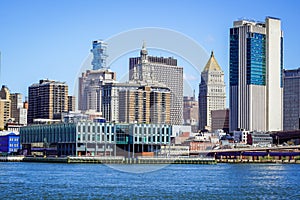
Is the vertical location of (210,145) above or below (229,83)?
below

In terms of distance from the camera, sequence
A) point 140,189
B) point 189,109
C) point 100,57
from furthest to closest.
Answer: point 189,109
point 100,57
point 140,189

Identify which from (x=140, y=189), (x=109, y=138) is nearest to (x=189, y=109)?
(x=109, y=138)

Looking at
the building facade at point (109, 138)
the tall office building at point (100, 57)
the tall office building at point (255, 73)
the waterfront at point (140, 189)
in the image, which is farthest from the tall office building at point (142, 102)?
the waterfront at point (140, 189)

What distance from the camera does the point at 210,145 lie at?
6368 inches

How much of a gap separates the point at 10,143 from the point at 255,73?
240 feet

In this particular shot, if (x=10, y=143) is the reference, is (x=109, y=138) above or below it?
above

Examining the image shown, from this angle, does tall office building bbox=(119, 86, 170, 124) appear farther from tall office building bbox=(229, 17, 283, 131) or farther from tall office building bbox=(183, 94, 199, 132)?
tall office building bbox=(229, 17, 283, 131)

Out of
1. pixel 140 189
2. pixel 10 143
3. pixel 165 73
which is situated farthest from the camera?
pixel 10 143

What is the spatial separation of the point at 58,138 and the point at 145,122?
13.9 m

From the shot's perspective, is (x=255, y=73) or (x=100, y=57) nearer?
(x=100, y=57)

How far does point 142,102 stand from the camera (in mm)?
137750

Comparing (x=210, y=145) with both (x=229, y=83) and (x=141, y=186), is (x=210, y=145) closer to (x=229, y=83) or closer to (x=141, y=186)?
(x=229, y=83)

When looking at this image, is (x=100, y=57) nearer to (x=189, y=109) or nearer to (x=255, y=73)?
(x=189, y=109)

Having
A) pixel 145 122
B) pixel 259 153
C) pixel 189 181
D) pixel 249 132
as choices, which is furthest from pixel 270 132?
pixel 189 181
